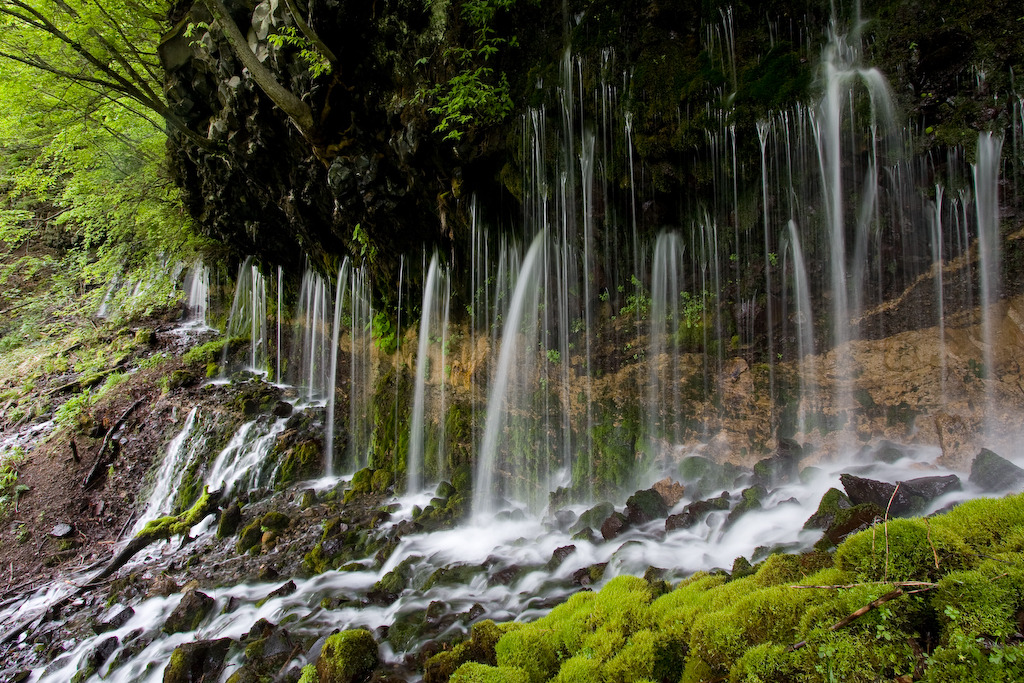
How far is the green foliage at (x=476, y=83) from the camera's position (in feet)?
24.5

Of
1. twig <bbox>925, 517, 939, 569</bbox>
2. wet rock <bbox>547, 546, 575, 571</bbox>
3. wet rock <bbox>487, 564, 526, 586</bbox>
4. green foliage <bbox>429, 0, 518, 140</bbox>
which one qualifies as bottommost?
wet rock <bbox>487, 564, 526, 586</bbox>

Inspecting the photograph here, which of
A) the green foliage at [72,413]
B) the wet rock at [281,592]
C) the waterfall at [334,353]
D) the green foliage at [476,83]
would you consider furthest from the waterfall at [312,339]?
the green foliage at [476,83]

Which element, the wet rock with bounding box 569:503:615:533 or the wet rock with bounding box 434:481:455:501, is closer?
the wet rock with bounding box 569:503:615:533

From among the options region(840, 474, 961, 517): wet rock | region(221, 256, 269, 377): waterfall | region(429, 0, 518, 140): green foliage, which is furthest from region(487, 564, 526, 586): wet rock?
region(221, 256, 269, 377): waterfall

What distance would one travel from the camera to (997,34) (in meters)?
5.23

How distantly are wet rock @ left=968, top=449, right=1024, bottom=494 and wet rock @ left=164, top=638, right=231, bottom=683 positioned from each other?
8.01 m

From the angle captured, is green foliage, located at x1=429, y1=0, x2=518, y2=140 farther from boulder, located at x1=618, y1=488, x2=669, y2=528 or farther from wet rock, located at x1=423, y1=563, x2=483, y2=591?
wet rock, located at x1=423, y1=563, x2=483, y2=591

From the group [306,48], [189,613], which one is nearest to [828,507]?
[189,613]

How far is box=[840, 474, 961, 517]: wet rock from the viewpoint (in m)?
4.34

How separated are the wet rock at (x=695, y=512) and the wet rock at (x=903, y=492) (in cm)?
157

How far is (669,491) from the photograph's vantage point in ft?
22.3

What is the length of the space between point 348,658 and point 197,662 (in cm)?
226

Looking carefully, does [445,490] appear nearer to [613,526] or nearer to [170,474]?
[613,526]

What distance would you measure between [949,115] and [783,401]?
3819 mm
